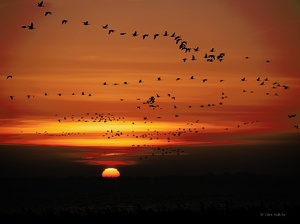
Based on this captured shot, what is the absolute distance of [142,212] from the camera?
50906mm

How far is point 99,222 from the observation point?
48.3 metres

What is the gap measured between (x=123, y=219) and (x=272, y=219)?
11593 mm

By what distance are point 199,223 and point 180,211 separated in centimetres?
403

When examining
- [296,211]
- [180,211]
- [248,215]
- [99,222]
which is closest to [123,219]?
[99,222]

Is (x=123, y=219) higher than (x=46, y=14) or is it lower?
lower

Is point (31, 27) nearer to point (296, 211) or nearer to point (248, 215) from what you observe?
point (248, 215)

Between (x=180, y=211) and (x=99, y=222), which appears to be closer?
(x=99, y=222)

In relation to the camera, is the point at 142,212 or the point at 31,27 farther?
the point at 142,212

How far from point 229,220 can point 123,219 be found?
8334mm

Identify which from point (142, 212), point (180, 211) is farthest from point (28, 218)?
point (180, 211)

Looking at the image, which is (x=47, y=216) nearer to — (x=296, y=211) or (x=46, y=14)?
(x=46, y=14)

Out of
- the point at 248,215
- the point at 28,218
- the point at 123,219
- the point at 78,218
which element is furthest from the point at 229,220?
the point at 28,218

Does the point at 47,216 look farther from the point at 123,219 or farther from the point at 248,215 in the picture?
the point at 248,215

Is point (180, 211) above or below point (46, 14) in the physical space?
below
